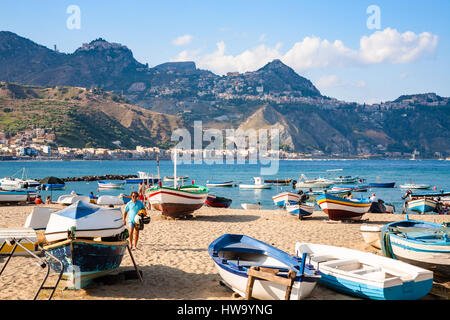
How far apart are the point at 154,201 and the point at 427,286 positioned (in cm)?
1407

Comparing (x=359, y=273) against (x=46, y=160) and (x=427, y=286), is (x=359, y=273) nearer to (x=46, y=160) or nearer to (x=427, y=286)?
(x=427, y=286)

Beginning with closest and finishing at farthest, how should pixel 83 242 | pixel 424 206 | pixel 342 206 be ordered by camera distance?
pixel 83 242, pixel 342 206, pixel 424 206

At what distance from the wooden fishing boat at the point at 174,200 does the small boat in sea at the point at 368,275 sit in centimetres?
1031

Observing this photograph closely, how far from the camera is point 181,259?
466 inches

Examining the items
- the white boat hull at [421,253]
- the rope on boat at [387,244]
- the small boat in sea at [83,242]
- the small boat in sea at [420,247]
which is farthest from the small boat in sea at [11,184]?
the white boat hull at [421,253]

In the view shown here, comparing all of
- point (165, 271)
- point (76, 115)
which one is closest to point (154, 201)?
point (165, 271)

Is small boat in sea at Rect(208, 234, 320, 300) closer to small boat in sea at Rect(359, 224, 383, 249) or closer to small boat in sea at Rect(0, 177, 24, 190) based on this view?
small boat in sea at Rect(359, 224, 383, 249)

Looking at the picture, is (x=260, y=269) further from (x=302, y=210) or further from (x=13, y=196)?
(x=13, y=196)

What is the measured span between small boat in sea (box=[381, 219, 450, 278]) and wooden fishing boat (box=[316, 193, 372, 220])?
9.57 metres

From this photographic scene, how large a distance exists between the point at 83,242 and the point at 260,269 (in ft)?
11.7

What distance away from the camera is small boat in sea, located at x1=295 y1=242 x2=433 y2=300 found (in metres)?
7.58

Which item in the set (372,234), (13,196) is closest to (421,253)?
(372,234)

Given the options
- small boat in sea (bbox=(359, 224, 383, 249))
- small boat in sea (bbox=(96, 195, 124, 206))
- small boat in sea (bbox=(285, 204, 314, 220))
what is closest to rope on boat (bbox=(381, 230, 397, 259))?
small boat in sea (bbox=(359, 224, 383, 249))
